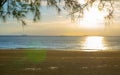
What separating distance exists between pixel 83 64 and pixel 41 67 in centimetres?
260

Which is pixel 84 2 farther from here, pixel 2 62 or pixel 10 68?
pixel 2 62

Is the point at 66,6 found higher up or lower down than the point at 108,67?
higher up

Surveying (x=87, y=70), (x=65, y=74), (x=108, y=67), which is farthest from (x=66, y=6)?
(x=108, y=67)

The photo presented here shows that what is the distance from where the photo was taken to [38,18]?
15781 mm

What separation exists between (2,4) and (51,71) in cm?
533

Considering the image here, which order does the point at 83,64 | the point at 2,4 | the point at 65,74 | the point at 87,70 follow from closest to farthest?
1. the point at 2,4
2. the point at 65,74
3. the point at 87,70
4. the point at 83,64

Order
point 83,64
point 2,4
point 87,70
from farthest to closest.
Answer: point 83,64, point 87,70, point 2,4

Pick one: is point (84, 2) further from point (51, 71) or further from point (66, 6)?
point (51, 71)

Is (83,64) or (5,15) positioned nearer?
(5,15)

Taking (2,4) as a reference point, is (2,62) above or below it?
below

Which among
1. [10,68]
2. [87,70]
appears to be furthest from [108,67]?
[10,68]

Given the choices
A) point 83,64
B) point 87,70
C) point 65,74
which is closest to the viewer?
point 65,74

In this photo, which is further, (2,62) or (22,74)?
(2,62)

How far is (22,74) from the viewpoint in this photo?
1869 cm
